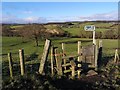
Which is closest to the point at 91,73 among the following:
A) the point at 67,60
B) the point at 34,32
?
the point at 67,60

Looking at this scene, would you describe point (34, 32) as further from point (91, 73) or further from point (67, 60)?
point (91, 73)

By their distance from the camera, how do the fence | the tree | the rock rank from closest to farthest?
the fence
the rock
the tree

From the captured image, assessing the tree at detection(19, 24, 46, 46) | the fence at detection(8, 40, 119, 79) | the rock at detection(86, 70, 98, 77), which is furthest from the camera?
the tree at detection(19, 24, 46, 46)

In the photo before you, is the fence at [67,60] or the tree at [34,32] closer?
the fence at [67,60]

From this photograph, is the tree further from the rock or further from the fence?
the rock

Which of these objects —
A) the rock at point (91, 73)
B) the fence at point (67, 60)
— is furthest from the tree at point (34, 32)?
the rock at point (91, 73)

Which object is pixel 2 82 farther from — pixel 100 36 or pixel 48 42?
pixel 100 36

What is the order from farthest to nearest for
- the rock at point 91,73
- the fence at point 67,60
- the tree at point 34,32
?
1. the tree at point 34,32
2. the rock at point 91,73
3. the fence at point 67,60

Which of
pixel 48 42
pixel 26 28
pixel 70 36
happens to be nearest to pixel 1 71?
pixel 48 42

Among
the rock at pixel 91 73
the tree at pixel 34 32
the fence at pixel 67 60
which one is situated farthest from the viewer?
the tree at pixel 34 32

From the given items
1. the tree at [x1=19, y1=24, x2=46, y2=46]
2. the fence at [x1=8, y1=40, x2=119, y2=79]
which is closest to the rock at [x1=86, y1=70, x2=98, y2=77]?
the fence at [x1=8, y1=40, x2=119, y2=79]

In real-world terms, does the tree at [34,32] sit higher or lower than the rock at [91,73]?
higher

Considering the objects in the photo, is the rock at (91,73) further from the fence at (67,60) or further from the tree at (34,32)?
the tree at (34,32)

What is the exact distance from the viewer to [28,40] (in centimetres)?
4141
